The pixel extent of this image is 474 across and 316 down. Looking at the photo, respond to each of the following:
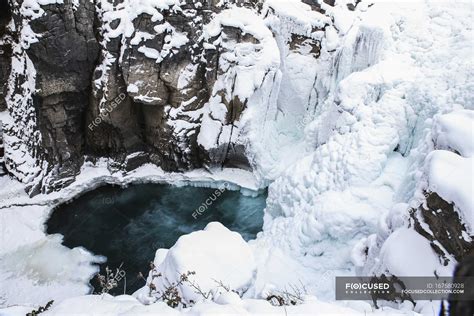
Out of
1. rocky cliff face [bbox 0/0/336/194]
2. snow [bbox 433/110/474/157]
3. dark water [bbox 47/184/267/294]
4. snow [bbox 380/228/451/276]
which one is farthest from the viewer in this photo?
rocky cliff face [bbox 0/0/336/194]

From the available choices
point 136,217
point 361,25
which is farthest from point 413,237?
point 136,217

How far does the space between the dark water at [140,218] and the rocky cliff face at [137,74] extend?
1175 mm

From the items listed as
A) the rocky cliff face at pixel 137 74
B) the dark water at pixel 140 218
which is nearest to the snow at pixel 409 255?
the dark water at pixel 140 218

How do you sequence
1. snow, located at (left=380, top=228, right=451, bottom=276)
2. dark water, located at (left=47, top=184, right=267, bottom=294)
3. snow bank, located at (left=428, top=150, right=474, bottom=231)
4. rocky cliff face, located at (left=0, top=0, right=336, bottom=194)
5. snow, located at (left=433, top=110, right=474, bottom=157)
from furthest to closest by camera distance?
1. rocky cliff face, located at (left=0, top=0, right=336, bottom=194)
2. dark water, located at (left=47, top=184, right=267, bottom=294)
3. snow, located at (left=433, top=110, right=474, bottom=157)
4. snow, located at (left=380, top=228, right=451, bottom=276)
5. snow bank, located at (left=428, top=150, right=474, bottom=231)

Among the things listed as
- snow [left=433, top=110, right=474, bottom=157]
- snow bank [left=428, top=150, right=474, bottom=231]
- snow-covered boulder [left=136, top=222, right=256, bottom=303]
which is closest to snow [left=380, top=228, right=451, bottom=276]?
snow bank [left=428, top=150, right=474, bottom=231]

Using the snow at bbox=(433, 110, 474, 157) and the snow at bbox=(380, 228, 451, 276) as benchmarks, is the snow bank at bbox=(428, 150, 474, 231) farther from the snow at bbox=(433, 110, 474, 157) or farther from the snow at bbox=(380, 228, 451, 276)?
the snow at bbox=(380, 228, 451, 276)

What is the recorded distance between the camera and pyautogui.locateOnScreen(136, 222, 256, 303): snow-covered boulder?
563cm

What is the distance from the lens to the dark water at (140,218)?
1134cm

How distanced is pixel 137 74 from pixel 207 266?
27.0 feet

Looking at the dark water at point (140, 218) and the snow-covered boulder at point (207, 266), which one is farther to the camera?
the dark water at point (140, 218)

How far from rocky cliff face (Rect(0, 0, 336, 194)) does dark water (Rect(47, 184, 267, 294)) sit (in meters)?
1.18

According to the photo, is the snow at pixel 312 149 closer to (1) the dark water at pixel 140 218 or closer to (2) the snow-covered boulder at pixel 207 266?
(2) the snow-covered boulder at pixel 207 266

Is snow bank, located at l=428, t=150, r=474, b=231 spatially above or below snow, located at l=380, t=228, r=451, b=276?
above

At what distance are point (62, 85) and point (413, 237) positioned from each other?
10.9 meters
